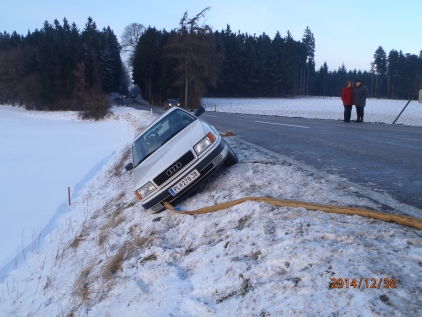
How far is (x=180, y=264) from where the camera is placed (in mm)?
4035

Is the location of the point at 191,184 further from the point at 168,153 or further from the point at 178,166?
the point at 168,153

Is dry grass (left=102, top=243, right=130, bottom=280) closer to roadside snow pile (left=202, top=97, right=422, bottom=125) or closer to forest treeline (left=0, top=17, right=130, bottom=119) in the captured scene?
roadside snow pile (left=202, top=97, right=422, bottom=125)

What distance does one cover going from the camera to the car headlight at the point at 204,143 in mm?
5570

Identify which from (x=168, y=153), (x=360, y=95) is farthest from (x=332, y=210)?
(x=360, y=95)

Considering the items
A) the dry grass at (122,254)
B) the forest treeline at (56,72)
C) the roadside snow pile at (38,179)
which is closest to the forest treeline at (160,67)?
the forest treeline at (56,72)

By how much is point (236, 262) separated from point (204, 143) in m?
2.57

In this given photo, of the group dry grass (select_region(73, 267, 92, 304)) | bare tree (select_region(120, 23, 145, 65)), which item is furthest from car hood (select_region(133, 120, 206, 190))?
bare tree (select_region(120, 23, 145, 65))

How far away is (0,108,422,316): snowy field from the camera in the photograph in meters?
2.72

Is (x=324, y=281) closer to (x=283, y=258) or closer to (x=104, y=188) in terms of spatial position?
(x=283, y=258)

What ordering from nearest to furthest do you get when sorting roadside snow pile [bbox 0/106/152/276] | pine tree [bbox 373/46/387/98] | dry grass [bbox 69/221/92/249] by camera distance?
1. dry grass [bbox 69/221/92/249]
2. roadside snow pile [bbox 0/106/152/276]
3. pine tree [bbox 373/46/387/98]

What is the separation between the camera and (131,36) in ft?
276

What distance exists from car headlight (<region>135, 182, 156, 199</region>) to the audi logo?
33 centimetres

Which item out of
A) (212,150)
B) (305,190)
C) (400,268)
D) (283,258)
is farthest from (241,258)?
(212,150)

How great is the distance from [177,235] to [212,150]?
5.02 ft
